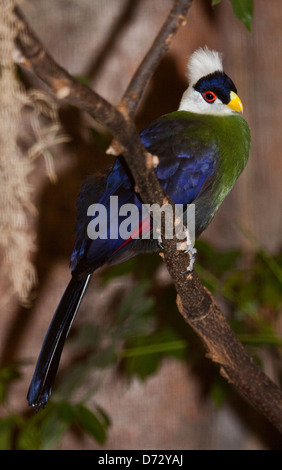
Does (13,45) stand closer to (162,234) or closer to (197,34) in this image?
(162,234)

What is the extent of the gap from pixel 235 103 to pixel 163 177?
0.30m

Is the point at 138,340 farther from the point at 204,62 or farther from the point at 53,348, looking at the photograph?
the point at 204,62

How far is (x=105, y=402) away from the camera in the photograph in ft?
6.52

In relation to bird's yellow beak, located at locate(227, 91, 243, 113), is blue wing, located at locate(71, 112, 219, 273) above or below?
below

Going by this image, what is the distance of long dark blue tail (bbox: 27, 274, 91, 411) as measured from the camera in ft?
3.49

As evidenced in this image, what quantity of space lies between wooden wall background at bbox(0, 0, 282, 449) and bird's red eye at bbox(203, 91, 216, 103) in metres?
0.68

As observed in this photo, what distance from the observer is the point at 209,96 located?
125cm

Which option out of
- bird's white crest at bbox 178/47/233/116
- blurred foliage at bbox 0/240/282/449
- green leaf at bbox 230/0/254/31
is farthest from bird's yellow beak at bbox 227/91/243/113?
blurred foliage at bbox 0/240/282/449

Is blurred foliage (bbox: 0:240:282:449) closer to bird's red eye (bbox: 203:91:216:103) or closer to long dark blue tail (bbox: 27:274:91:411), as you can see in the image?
long dark blue tail (bbox: 27:274:91:411)

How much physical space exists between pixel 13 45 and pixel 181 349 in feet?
3.49

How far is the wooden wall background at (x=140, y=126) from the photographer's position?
187 cm

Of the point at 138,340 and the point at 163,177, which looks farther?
the point at 138,340

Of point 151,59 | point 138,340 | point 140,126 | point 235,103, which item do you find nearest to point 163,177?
point 235,103

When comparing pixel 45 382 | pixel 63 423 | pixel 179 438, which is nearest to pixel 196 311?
pixel 45 382
